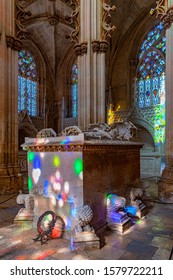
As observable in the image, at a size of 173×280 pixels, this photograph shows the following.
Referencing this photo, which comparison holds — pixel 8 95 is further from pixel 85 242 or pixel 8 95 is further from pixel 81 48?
pixel 85 242

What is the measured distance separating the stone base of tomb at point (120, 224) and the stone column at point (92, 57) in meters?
3.83

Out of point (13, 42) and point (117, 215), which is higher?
point (13, 42)

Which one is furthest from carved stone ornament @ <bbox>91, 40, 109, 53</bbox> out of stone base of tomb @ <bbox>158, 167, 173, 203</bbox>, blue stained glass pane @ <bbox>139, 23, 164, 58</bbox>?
blue stained glass pane @ <bbox>139, 23, 164, 58</bbox>

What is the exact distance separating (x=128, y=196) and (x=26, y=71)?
1409 cm

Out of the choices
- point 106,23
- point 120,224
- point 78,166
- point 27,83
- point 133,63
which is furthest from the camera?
point 27,83

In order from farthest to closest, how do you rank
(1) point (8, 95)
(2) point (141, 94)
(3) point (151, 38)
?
(2) point (141, 94) < (3) point (151, 38) < (1) point (8, 95)

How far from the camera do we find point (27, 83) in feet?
50.1

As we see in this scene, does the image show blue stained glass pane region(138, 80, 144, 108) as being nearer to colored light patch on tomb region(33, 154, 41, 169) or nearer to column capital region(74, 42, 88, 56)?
column capital region(74, 42, 88, 56)

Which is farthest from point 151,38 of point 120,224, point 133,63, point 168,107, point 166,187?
point 120,224

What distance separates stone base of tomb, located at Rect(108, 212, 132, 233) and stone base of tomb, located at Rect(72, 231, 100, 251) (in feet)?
2.10

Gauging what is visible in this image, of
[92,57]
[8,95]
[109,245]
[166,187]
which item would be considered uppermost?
[92,57]

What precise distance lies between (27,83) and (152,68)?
30.1 feet

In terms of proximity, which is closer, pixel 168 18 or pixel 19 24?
pixel 168 18

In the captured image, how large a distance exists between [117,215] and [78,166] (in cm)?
109
